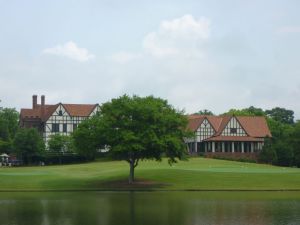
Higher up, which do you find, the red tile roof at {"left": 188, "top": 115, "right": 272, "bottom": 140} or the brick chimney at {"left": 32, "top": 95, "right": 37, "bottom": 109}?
the brick chimney at {"left": 32, "top": 95, "right": 37, "bottom": 109}

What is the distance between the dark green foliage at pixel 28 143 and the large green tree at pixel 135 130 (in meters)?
33.0

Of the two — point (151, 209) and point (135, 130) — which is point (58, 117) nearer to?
point (135, 130)

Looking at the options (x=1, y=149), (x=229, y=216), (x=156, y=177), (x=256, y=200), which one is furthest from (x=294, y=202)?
(x=1, y=149)

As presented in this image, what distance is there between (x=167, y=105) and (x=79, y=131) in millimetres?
10114

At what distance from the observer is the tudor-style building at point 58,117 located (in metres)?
106

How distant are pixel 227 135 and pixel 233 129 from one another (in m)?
1.83

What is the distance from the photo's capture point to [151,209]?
117 feet

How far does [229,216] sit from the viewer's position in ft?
106

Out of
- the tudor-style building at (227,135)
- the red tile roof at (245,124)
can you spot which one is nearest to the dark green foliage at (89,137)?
the tudor-style building at (227,135)

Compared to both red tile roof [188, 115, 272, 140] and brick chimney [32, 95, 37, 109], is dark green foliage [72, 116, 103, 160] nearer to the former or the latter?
red tile roof [188, 115, 272, 140]

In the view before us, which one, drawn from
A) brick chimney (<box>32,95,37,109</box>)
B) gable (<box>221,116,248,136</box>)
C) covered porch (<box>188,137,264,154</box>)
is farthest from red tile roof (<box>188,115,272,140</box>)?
brick chimney (<box>32,95,37,109</box>)

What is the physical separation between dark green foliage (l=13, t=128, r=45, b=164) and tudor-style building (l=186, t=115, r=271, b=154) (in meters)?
27.9

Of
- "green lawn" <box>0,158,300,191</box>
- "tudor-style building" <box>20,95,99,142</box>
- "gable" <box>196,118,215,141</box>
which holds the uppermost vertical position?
"tudor-style building" <box>20,95,99,142</box>

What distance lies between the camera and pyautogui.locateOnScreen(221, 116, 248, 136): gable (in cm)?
10331
